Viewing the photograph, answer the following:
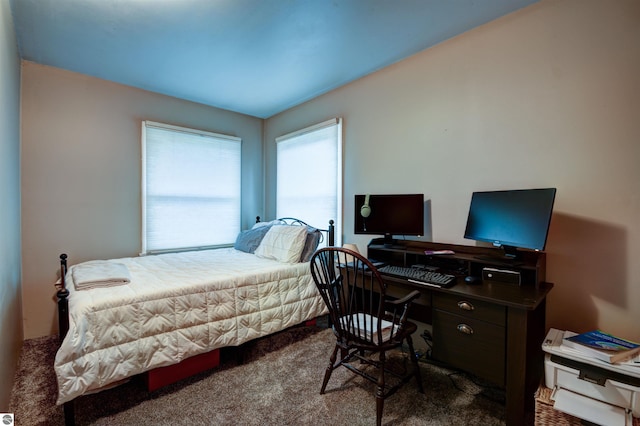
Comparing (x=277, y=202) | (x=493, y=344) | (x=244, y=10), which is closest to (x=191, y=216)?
(x=277, y=202)

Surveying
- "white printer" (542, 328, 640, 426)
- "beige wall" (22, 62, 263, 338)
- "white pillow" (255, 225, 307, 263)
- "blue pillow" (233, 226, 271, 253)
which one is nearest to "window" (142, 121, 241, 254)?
"beige wall" (22, 62, 263, 338)

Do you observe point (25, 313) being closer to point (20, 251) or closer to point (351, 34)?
point (20, 251)

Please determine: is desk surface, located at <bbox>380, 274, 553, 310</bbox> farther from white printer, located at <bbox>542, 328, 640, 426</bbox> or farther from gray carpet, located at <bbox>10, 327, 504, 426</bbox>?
gray carpet, located at <bbox>10, 327, 504, 426</bbox>

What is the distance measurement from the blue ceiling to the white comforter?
1865mm

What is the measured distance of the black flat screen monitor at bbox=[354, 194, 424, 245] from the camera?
2.29 metres

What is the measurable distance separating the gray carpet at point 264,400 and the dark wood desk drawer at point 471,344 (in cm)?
35

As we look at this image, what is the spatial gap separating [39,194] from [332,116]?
117 inches

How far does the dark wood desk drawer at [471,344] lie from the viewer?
1425 mm

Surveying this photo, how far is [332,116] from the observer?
321 cm

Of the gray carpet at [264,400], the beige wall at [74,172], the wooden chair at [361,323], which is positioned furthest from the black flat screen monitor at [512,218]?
the beige wall at [74,172]

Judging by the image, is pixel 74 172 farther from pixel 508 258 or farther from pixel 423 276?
pixel 508 258

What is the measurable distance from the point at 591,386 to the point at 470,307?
554mm

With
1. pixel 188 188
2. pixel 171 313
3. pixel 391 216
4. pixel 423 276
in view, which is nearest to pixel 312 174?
pixel 391 216

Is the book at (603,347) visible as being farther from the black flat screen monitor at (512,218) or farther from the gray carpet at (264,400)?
the gray carpet at (264,400)
